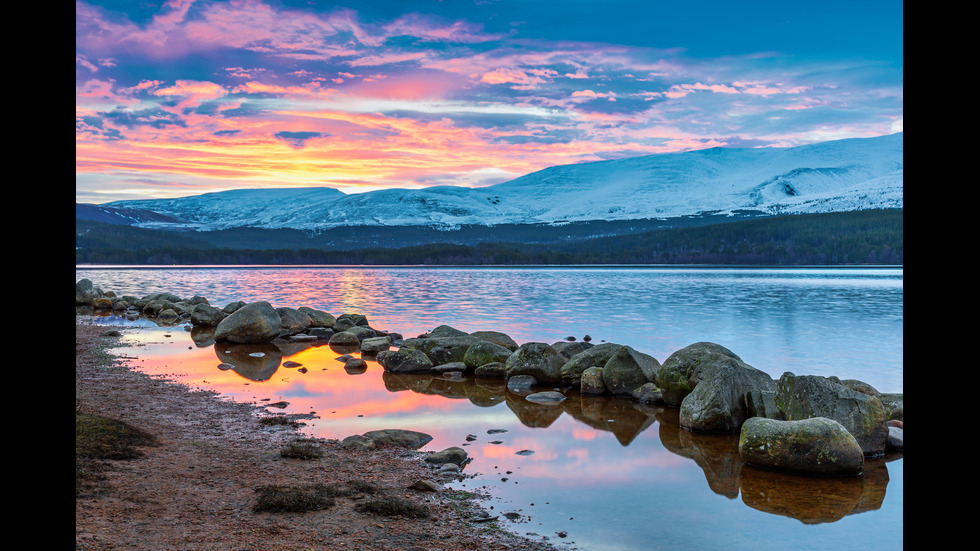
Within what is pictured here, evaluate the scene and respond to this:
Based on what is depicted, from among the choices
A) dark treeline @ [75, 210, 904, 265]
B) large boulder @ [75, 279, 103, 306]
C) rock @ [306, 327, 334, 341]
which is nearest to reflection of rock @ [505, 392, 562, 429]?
rock @ [306, 327, 334, 341]

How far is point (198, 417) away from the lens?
1180 centimetres

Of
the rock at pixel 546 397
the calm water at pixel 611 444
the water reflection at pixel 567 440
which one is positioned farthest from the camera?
the rock at pixel 546 397

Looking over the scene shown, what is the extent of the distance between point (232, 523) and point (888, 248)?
13619 centimetres

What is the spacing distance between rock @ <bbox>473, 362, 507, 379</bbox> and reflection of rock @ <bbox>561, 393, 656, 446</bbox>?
2588 mm

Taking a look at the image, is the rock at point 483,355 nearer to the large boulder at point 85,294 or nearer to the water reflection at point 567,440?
the water reflection at point 567,440

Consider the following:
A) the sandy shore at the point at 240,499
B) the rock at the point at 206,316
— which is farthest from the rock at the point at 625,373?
the rock at the point at 206,316

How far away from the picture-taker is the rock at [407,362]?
59.0 feet

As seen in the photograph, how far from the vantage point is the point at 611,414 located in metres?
13.3

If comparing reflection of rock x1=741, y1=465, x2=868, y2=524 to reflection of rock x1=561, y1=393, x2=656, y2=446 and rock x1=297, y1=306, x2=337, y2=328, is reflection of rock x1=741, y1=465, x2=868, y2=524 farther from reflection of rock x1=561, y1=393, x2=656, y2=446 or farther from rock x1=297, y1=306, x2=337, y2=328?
rock x1=297, y1=306, x2=337, y2=328

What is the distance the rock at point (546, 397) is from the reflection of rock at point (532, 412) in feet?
0.60

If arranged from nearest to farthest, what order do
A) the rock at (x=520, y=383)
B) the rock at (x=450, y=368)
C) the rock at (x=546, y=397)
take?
the rock at (x=546, y=397)
the rock at (x=520, y=383)
the rock at (x=450, y=368)

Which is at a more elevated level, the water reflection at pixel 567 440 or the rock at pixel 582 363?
the rock at pixel 582 363
